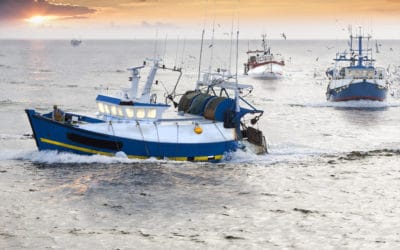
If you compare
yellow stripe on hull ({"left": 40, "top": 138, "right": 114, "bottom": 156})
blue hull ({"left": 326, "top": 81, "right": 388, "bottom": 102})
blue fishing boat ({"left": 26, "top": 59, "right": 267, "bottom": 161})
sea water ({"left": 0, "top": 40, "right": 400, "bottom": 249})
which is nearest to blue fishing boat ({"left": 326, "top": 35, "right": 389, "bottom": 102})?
blue hull ({"left": 326, "top": 81, "right": 388, "bottom": 102})

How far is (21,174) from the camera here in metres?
34.8

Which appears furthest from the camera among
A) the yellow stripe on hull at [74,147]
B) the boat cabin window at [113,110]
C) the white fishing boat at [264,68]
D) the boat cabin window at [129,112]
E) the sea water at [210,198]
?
the white fishing boat at [264,68]

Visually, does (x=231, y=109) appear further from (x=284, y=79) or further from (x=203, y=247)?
(x=284, y=79)

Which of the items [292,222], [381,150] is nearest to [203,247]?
[292,222]

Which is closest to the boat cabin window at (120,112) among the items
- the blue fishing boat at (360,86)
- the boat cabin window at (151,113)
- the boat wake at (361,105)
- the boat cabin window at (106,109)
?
the boat cabin window at (106,109)

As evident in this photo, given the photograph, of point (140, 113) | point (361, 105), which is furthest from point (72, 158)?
point (361, 105)

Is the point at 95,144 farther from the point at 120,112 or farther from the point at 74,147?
the point at 120,112

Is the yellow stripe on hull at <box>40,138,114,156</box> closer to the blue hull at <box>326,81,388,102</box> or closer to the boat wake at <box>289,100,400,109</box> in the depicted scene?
the boat wake at <box>289,100,400,109</box>

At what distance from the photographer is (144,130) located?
37844mm

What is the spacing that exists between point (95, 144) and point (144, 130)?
131 inches

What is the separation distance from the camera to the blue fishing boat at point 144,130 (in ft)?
121

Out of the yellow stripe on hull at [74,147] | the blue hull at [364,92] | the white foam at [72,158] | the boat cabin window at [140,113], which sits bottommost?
the white foam at [72,158]

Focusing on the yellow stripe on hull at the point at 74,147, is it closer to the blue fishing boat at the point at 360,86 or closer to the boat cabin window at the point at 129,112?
the boat cabin window at the point at 129,112

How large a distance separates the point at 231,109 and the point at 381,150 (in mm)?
13652
